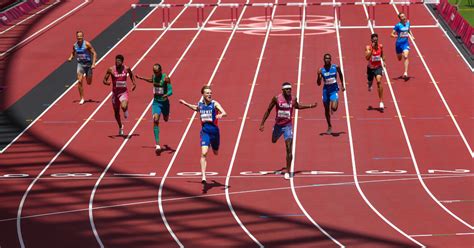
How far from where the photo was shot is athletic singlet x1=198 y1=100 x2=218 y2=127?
2336 centimetres

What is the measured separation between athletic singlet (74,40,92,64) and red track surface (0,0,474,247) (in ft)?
4.22

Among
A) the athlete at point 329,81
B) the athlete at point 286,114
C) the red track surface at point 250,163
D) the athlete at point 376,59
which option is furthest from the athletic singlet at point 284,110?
the athlete at point 376,59

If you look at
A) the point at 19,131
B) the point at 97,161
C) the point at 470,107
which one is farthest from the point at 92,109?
the point at 470,107

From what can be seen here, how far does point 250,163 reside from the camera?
26.0m

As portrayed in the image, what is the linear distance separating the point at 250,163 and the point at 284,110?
2250 millimetres

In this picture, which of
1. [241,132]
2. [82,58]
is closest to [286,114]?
[241,132]

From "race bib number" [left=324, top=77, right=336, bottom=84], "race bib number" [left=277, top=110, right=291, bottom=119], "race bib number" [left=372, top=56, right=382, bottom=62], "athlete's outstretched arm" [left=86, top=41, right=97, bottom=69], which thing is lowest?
"athlete's outstretched arm" [left=86, top=41, right=97, bottom=69]

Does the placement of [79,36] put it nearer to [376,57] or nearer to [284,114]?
[376,57]

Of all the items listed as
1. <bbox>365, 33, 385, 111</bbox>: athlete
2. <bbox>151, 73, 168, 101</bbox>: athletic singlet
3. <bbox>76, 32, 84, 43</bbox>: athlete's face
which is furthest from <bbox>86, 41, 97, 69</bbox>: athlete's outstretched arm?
<bbox>365, 33, 385, 111</bbox>: athlete

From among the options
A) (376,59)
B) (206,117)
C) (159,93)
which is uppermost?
(206,117)

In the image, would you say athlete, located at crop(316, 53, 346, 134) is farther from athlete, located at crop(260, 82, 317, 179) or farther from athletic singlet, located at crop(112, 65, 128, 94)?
athletic singlet, located at crop(112, 65, 128, 94)

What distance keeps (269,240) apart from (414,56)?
755 inches

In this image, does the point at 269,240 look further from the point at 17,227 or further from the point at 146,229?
the point at 17,227

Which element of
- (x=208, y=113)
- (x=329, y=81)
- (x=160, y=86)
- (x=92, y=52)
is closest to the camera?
(x=208, y=113)
